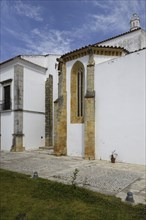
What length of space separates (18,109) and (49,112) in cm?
348

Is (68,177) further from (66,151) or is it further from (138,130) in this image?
(66,151)

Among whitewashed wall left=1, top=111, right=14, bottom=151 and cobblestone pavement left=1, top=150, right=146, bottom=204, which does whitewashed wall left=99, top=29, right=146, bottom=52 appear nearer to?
cobblestone pavement left=1, top=150, right=146, bottom=204

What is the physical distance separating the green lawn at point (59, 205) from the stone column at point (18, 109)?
37.5ft

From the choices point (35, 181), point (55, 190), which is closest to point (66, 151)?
point (35, 181)

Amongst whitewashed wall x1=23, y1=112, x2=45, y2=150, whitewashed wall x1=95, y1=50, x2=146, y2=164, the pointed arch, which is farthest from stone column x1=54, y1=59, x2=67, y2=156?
whitewashed wall x1=23, y1=112, x2=45, y2=150

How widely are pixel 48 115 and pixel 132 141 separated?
10617 mm

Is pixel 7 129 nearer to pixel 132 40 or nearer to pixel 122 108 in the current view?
pixel 122 108

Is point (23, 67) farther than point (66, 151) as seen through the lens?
Yes

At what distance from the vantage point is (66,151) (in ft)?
49.8

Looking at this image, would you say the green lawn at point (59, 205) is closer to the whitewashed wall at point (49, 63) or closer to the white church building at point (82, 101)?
the white church building at point (82, 101)

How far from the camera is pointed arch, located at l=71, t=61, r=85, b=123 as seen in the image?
48.9 feet

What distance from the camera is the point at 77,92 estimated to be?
15148 mm

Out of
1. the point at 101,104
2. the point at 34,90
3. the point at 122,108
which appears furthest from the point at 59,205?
the point at 34,90

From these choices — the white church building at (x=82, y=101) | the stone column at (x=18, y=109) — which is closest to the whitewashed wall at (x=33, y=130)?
the white church building at (x=82, y=101)
